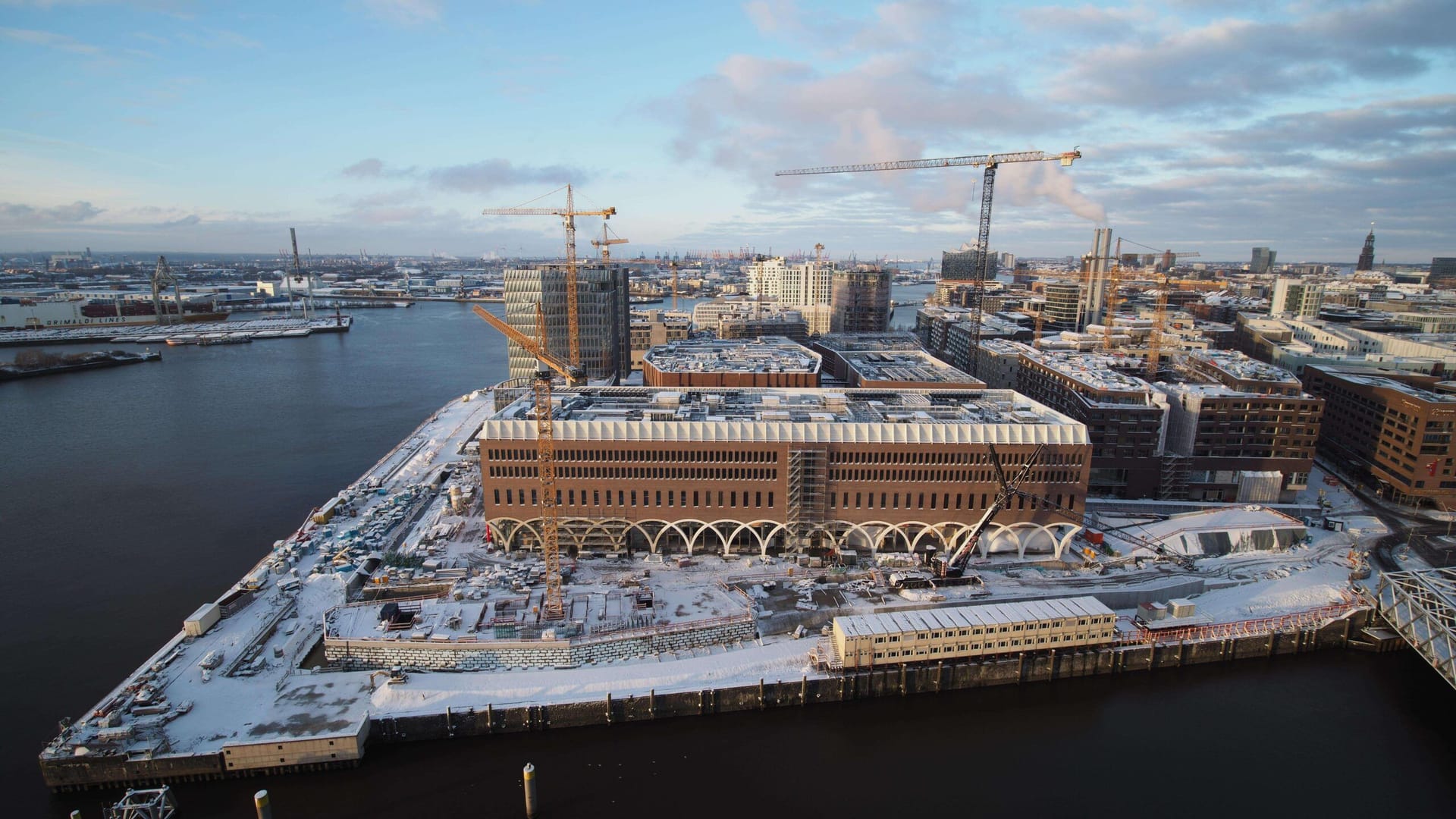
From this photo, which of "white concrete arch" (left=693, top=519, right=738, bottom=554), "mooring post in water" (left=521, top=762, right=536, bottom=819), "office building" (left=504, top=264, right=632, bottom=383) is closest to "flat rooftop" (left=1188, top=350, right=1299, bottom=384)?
"white concrete arch" (left=693, top=519, right=738, bottom=554)

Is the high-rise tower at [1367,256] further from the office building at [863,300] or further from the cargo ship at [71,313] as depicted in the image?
the cargo ship at [71,313]

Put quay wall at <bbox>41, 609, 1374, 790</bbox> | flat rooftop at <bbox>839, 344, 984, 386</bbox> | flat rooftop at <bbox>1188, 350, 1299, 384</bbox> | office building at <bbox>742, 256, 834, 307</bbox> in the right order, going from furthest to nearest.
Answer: office building at <bbox>742, 256, 834, 307</bbox>, flat rooftop at <bbox>839, 344, 984, 386</bbox>, flat rooftop at <bbox>1188, 350, 1299, 384</bbox>, quay wall at <bbox>41, 609, 1374, 790</bbox>

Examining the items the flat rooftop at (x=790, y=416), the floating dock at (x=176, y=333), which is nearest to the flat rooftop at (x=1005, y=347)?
the flat rooftop at (x=790, y=416)

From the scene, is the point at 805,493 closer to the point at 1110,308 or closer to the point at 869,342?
the point at 869,342

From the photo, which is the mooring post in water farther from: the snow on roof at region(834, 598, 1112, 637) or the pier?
the pier

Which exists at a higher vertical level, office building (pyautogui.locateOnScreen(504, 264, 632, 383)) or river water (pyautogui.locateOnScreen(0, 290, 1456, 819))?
office building (pyautogui.locateOnScreen(504, 264, 632, 383))
